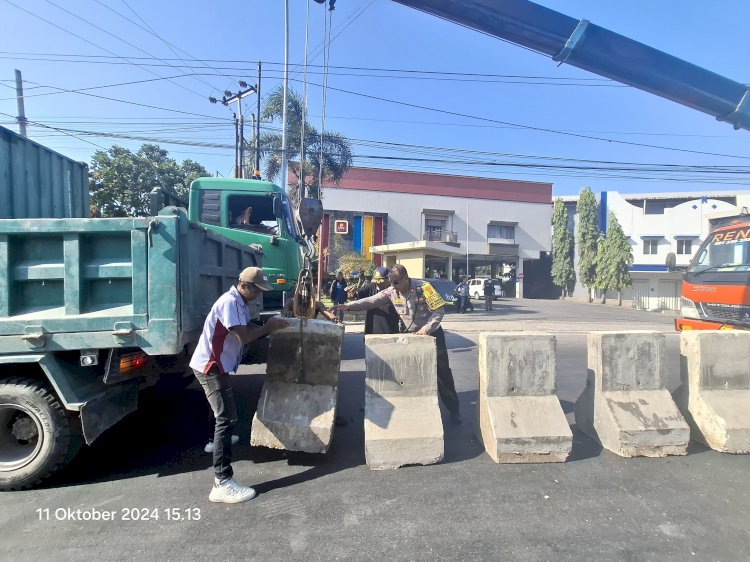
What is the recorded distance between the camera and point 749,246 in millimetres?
6266

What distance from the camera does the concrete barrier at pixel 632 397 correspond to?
13.2ft

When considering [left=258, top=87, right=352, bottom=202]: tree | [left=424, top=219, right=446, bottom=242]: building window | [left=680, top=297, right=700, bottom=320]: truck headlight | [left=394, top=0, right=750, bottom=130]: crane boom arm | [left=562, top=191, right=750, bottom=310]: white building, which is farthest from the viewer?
[left=424, top=219, right=446, bottom=242]: building window

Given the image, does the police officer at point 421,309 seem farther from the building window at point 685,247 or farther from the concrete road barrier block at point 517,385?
the building window at point 685,247

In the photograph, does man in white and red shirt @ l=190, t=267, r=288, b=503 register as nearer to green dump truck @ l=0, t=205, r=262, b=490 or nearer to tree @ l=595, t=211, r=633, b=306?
green dump truck @ l=0, t=205, r=262, b=490

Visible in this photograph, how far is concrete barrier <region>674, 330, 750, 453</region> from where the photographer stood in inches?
167

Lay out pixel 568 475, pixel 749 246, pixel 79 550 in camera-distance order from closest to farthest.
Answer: pixel 79 550, pixel 568 475, pixel 749 246

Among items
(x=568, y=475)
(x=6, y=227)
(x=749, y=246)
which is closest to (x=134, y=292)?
(x=6, y=227)

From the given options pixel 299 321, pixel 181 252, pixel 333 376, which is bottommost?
pixel 333 376

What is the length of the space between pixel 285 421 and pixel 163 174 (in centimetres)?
2512

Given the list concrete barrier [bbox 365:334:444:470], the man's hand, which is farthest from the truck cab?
concrete barrier [bbox 365:334:444:470]

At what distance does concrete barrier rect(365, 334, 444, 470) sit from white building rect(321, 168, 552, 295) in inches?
1116

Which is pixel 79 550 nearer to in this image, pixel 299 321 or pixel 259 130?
pixel 299 321

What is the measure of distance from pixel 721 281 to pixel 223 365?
22.3ft

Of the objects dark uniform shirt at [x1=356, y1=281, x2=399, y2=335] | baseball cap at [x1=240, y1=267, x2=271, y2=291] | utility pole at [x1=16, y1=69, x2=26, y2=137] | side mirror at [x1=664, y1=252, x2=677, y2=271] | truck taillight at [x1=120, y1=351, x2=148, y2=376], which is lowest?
truck taillight at [x1=120, y1=351, x2=148, y2=376]
